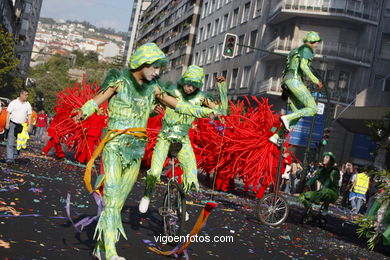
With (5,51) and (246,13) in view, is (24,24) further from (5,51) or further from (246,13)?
(246,13)

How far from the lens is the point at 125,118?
493cm

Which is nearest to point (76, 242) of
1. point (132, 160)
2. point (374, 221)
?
point (132, 160)

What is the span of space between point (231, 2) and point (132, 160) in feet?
157

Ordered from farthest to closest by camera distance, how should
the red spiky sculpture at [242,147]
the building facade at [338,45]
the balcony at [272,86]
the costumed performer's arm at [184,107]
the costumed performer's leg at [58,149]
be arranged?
the balcony at [272,86]
the building facade at [338,45]
the costumed performer's leg at [58,149]
the red spiky sculpture at [242,147]
the costumed performer's arm at [184,107]

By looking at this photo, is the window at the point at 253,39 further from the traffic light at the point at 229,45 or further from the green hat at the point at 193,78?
the green hat at the point at 193,78

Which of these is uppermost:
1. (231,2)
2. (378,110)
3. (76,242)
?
(231,2)

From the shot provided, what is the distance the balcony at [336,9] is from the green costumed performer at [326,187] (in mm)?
26738

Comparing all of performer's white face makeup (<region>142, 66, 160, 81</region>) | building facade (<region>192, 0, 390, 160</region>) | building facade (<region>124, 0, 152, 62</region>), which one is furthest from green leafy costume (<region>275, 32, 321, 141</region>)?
building facade (<region>124, 0, 152, 62</region>)

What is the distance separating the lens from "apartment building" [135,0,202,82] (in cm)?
6353

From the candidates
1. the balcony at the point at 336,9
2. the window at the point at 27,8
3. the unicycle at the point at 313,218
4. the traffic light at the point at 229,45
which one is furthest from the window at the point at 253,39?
the window at the point at 27,8

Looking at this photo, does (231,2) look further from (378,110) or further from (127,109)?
(127,109)

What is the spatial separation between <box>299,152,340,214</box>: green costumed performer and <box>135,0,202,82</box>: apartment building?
52862mm

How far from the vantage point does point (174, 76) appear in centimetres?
6944

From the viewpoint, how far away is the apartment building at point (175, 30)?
208 ft
